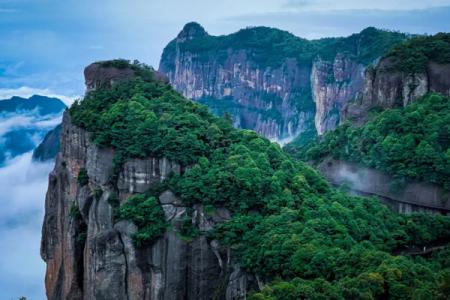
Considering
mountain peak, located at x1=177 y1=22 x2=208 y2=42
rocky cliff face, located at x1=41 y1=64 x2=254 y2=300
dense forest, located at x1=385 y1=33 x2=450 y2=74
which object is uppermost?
mountain peak, located at x1=177 y1=22 x2=208 y2=42

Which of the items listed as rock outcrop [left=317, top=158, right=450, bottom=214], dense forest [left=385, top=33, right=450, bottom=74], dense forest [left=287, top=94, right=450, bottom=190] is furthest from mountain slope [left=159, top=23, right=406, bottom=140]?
rock outcrop [left=317, top=158, right=450, bottom=214]

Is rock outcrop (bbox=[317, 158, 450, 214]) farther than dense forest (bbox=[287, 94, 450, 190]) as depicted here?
No

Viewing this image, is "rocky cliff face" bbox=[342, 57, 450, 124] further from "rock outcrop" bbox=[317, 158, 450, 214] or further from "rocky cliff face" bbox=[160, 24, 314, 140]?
"rocky cliff face" bbox=[160, 24, 314, 140]

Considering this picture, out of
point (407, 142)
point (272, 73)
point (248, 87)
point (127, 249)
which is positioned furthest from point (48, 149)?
point (127, 249)

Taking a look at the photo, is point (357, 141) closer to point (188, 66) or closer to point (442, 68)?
point (442, 68)

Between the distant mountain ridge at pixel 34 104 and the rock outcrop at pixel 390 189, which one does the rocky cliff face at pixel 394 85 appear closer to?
the rock outcrop at pixel 390 189

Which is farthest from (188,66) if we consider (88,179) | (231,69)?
(88,179)

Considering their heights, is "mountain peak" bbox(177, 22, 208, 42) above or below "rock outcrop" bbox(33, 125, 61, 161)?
above

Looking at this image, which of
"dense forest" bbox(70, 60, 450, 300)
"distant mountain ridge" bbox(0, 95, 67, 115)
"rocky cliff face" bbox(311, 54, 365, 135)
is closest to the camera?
"dense forest" bbox(70, 60, 450, 300)

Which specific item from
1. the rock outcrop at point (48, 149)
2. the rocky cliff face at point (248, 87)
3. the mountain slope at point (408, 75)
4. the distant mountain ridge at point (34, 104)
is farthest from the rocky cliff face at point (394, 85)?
the distant mountain ridge at point (34, 104)
